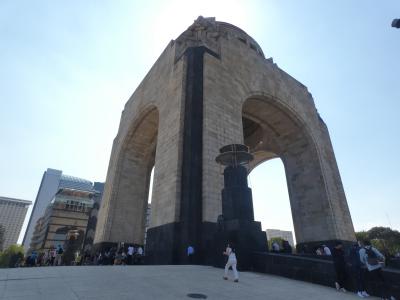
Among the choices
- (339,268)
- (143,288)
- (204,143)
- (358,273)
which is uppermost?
(204,143)

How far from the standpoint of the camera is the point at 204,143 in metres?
12.9

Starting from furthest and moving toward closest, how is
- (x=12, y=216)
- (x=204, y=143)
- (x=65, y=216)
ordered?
(x=12, y=216), (x=65, y=216), (x=204, y=143)

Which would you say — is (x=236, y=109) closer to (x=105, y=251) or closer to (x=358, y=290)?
(x=358, y=290)

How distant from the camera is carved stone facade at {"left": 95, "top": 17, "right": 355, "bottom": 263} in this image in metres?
12.1

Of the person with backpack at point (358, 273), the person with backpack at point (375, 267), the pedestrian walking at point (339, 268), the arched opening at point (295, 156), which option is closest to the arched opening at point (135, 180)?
the arched opening at point (295, 156)

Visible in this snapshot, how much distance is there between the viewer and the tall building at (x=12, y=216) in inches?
6142

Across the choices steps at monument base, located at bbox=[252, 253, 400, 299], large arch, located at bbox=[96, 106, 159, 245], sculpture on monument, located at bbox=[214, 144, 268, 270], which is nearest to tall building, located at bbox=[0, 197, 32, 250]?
large arch, located at bbox=[96, 106, 159, 245]

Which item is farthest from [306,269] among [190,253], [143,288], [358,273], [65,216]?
[65,216]

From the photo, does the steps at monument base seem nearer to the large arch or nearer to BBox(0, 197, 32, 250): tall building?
the large arch

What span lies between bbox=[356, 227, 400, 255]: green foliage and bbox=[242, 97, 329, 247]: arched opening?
34150 mm

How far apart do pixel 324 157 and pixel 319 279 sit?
600 inches

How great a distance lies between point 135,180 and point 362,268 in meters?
18.3

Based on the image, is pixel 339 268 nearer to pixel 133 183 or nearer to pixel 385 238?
pixel 133 183

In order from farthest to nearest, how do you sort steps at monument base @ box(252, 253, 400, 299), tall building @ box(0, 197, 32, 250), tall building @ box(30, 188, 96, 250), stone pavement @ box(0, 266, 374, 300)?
tall building @ box(0, 197, 32, 250) → tall building @ box(30, 188, 96, 250) → steps at monument base @ box(252, 253, 400, 299) → stone pavement @ box(0, 266, 374, 300)
